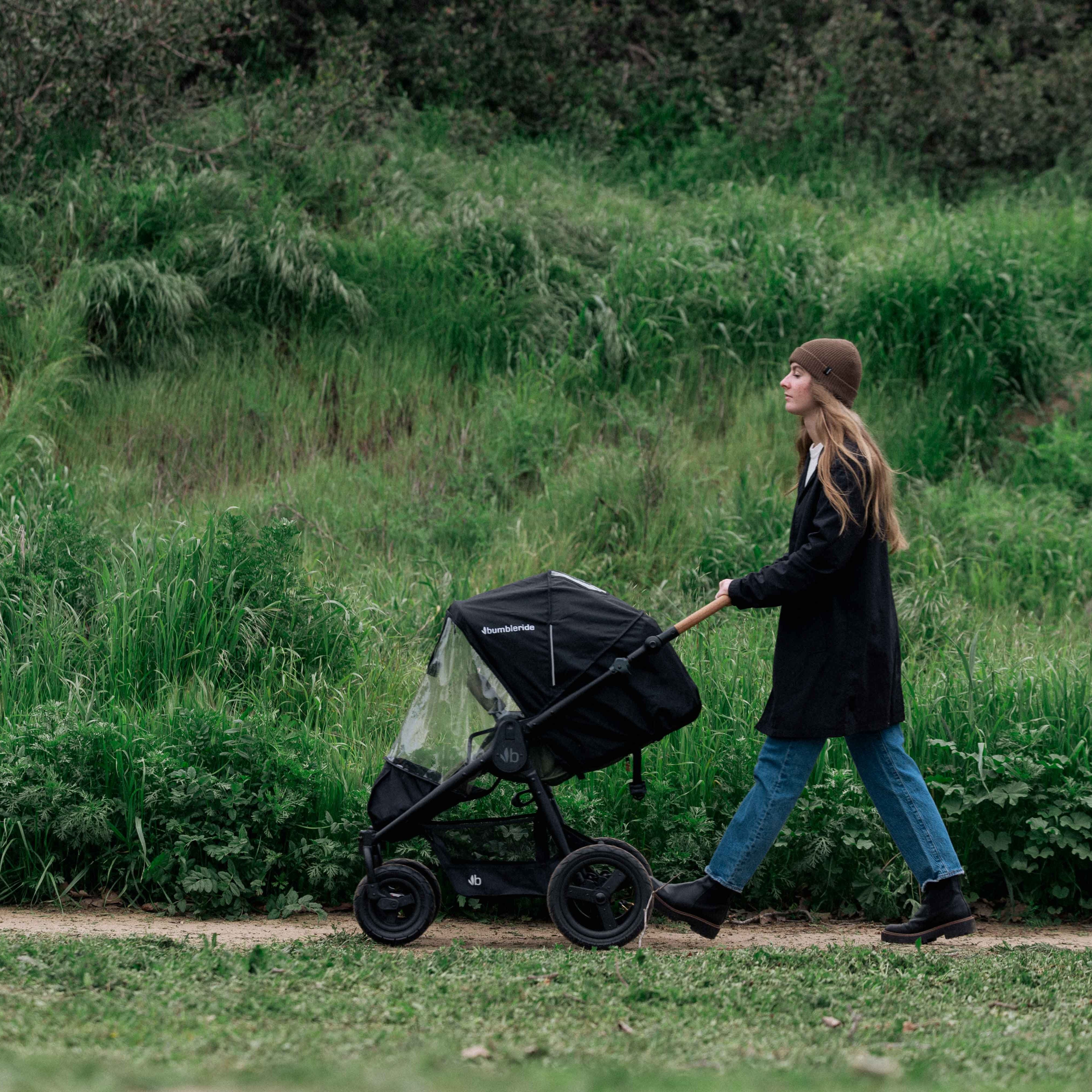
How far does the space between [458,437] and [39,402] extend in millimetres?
2695

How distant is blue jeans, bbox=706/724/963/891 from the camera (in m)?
4.48

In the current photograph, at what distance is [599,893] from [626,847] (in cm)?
23

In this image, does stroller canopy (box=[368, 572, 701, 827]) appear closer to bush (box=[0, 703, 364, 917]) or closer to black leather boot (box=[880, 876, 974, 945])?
bush (box=[0, 703, 364, 917])

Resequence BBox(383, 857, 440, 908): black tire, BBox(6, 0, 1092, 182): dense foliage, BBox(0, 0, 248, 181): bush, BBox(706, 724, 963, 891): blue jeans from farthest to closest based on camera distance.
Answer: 1. BBox(6, 0, 1092, 182): dense foliage
2. BBox(0, 0, 248, 181): bush
3. BBox(383, 857, 440, 908): black tire
4. BBox(706, 724, 963, 891): blue jeans

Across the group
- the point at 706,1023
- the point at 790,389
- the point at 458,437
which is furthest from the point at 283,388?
the point at 706,1023

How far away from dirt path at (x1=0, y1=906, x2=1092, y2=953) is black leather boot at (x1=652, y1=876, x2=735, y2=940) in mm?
131

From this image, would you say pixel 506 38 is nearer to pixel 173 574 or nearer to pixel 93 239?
pixel 93 239

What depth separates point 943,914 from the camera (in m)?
4.47

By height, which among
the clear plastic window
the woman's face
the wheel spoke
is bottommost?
the wheel spoke

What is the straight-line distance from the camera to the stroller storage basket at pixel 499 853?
459 centimetres

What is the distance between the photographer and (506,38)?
40.5 ft

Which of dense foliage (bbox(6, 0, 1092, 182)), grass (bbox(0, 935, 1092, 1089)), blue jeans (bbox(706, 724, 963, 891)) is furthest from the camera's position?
dense foliage (bbox(6, 0, 1092, 182))

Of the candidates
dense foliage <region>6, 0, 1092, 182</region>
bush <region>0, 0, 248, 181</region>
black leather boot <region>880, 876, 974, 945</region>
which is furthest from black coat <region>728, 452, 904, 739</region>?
dense foliage <region>6, 0, 1092, 182</region>

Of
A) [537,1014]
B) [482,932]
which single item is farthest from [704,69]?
[537,1014]
